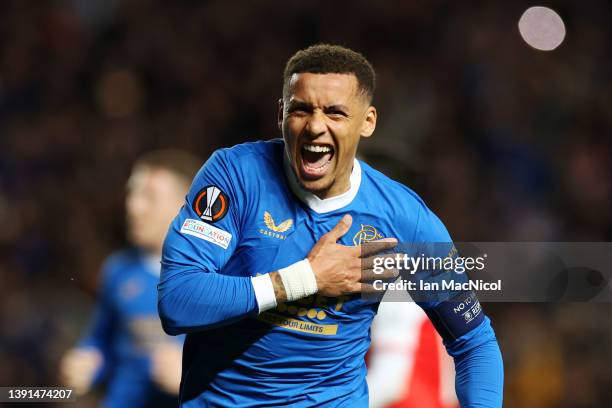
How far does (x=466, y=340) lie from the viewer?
9.99ft

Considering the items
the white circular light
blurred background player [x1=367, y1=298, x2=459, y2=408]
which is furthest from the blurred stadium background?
blurred background player [x1=367, y1=298, x2=459, y2=408]

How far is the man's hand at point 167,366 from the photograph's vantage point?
14.4 feet

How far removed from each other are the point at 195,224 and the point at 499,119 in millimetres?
5562

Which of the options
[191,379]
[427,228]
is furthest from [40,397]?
[427,228]

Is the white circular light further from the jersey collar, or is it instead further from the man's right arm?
the man's right arm

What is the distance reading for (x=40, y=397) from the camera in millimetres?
6492

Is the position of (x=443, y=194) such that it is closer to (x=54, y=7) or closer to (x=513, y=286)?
(x=513, y=286)

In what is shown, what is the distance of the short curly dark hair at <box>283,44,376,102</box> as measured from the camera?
282cm

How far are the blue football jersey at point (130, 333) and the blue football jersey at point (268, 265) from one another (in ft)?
5.64

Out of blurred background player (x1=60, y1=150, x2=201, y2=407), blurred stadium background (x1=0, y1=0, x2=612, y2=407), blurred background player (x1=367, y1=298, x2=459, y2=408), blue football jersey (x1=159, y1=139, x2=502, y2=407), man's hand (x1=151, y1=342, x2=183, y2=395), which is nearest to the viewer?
blue football jersey (x1=159, y1=139, x2=502, y2=407)

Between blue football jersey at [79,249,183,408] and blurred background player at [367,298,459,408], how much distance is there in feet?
3.89

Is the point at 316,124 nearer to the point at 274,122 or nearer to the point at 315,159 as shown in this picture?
the point at 315,159

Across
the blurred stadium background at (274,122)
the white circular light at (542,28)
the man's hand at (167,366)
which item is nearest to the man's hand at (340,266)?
the man's hand at (167,366)

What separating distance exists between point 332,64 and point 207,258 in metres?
0.70
